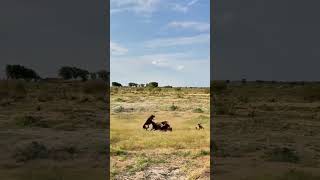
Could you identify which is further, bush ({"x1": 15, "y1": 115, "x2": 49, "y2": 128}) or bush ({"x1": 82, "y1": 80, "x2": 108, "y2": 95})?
bush ({"x1": 82, "y1": 80, "x2": 108, "y2": 95})

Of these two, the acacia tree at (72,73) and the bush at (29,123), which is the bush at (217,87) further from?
the bush at (29,123)

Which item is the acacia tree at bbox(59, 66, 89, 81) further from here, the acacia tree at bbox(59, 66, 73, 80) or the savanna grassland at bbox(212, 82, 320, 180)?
the savanna grassland at bbox(212, 82, 320, 180)

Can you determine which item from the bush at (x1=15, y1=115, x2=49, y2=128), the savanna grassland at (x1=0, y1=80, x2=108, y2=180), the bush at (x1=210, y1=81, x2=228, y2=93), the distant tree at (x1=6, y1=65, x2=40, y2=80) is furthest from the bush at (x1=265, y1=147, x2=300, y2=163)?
the distant tree at (x1=6, y1=65, x2=40, y2=80)

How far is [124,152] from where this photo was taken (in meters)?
21.9

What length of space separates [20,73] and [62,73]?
12014 millimetres

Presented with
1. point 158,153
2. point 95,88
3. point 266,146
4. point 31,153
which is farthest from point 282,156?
point 95,88

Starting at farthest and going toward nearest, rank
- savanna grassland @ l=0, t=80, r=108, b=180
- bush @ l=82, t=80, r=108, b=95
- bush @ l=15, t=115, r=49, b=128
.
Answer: bush @ l=82, t=80, r=108, b=95 → bush @ l=15, t=115, r=49, b=128 → savanna grassland @ l=0, t=80, r=108, b=180

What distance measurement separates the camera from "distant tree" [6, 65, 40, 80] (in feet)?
332

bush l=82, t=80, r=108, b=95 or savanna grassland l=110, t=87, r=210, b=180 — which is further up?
bush l=82, t=80, r=108, b=95

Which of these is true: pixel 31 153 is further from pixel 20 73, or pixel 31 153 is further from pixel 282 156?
pixel 20 73

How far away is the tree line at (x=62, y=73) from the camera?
10098 cm

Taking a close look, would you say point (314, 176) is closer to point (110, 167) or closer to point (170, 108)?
point (110, 167)

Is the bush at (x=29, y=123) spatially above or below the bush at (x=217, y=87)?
below

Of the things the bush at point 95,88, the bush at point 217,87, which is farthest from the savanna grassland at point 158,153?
the bush at point 217,87
